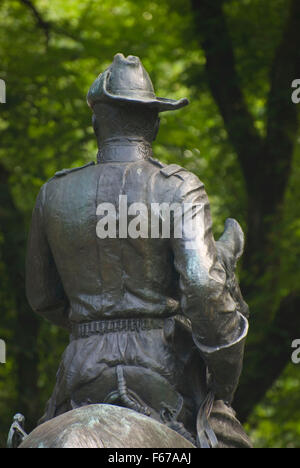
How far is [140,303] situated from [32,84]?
23.8ft

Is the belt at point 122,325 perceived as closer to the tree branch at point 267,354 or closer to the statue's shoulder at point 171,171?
the statue's shoulder at point 171,171

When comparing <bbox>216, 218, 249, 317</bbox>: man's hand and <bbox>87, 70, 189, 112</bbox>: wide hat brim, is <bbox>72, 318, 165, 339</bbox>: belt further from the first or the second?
<bbox>87, 70, 189, 112</bbox>: wide hat brim

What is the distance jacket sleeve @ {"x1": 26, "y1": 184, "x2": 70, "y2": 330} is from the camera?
5848mm

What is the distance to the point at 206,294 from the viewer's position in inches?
207

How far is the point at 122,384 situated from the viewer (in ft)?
17.6

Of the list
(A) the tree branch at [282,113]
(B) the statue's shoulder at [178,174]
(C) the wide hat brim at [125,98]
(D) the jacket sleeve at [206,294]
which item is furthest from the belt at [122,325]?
(A) the tree branch at [282,113]

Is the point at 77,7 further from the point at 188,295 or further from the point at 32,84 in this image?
the point at 188,295

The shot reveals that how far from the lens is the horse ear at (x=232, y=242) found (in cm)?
579

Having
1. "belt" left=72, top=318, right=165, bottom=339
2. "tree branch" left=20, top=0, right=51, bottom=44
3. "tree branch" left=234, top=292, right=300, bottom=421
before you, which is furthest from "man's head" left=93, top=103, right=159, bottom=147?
"tree branch" left=20, top=0, right=51, bottom=44

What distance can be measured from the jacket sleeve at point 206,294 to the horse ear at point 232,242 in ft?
1.02

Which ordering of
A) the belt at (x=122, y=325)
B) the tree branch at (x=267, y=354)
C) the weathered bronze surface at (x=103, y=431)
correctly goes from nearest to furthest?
the weathered bronze surface at (x=103, y=431) → the belt at (x=122, y=325) → the tree branch at (x=267, y=354)

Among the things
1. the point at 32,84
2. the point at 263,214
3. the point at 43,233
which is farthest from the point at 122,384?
the point at 32,84

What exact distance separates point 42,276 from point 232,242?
3.30 feet

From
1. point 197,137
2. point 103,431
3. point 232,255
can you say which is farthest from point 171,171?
point 197,137
